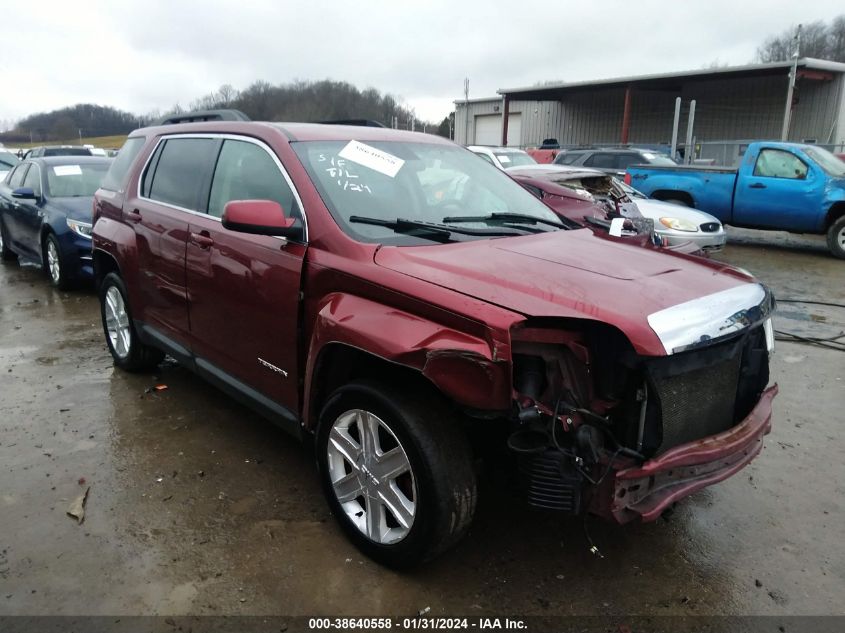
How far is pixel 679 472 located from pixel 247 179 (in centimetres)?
261

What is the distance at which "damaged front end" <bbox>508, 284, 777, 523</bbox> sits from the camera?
230cm

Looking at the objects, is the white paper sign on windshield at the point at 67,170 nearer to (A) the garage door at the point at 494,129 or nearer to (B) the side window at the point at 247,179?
(B) the side window at the point at 247,179

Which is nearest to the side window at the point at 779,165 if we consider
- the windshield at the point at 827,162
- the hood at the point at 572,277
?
A: the windshield at the point at 827,162

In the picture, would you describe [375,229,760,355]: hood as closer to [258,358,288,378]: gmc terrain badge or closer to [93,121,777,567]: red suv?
[93,121,777,567]: red suv

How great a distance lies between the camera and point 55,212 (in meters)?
7.86

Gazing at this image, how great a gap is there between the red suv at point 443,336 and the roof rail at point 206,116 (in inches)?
28.9

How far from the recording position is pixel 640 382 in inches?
94.0

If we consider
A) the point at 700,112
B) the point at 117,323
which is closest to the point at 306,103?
the point at 117,323

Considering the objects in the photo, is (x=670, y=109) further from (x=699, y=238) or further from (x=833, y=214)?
(x=699, y=238)

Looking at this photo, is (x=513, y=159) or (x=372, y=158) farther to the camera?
(x=513, y=159)

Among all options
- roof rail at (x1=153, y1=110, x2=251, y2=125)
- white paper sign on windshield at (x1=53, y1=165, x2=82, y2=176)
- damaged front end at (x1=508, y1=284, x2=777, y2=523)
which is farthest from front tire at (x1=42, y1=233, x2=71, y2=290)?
damaged front end at (x1=508, y1=284, x2=777, y2=523)

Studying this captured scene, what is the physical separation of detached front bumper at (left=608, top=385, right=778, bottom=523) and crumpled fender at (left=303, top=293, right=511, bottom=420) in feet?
1.80

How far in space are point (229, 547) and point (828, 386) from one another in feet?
14.7

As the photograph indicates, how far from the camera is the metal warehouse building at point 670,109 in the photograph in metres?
27.2
